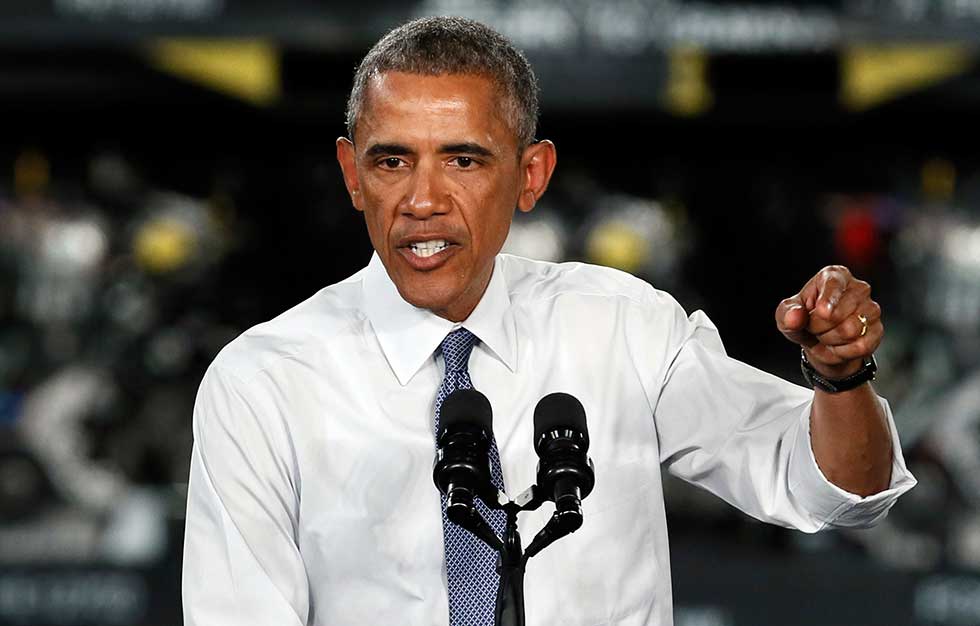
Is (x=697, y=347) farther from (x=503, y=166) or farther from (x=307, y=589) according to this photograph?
Result: (x=307, y=589)

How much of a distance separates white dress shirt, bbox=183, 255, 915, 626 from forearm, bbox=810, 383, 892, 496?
0.01 meters

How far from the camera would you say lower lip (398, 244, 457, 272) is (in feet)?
4.80

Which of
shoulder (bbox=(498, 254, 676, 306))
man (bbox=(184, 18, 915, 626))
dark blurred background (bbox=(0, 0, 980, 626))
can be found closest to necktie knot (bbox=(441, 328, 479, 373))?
man (bbox=(184, 18, 915, 626))

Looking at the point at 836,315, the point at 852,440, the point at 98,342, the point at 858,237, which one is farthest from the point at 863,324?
the point at 98,342

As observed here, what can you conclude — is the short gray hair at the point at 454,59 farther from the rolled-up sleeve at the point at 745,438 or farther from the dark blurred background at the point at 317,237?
the dark blurred background at the point at 317,237

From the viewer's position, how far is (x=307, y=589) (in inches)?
57.6

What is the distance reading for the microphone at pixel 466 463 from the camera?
3.81ft

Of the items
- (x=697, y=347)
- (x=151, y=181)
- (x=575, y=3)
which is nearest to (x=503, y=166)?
(x=697, y=347)

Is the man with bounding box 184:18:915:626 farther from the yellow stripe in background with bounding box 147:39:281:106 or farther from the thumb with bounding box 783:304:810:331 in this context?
the yellow stripe in background with bounding box 147:39:281:106

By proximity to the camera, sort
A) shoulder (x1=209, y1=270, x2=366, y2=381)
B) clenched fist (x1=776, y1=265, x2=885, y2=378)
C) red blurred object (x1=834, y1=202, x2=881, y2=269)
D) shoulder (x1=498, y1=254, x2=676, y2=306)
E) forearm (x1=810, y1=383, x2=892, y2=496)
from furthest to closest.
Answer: red blurred object (x1=834, y1=202, x2=881, y2=269)
shoulder (x1=498, y1=254, x2=676, y2=306)
shoulder (x1=209, y1=270, x2=366, y2=381)
forearm (x1=810, y1=383, x2=892, y2=496)
clenched fist (x1=776, y1=265, x2=885, y2=378)

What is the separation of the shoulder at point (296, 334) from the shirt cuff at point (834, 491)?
461 millimetres

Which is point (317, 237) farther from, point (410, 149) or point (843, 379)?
point (843, 379)

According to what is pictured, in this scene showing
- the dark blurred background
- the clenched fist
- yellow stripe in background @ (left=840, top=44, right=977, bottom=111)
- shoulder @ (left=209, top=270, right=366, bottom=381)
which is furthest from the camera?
yellow stripe in background @ (left=840, top=44, right=977, bottom=111)

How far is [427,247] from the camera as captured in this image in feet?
4.79
